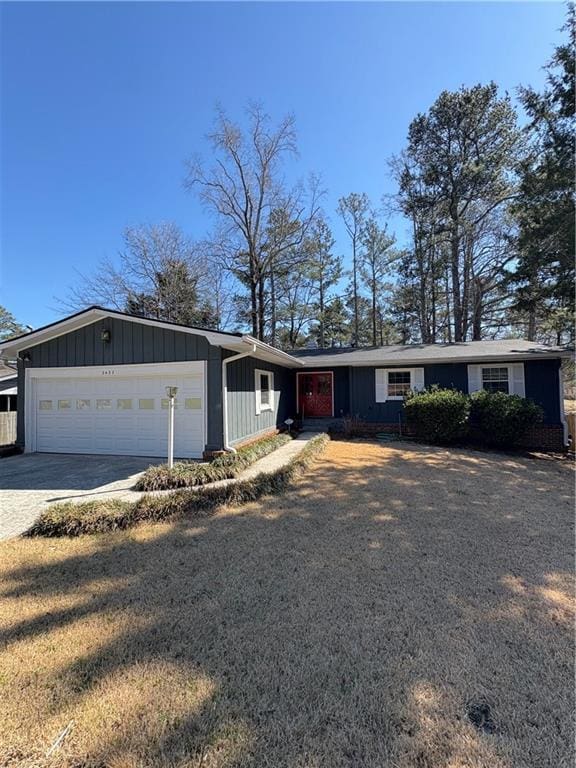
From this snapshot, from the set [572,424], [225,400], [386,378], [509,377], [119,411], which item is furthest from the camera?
[386,378]

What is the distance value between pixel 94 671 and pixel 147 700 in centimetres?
46

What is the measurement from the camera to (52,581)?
3.22 meters

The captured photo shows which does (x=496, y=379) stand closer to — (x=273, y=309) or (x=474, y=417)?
(x=474, y=417)

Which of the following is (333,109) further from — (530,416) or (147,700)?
(147,700)

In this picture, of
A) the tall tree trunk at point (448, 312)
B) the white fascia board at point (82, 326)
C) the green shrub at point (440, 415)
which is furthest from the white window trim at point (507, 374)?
the tall tree trunk at point (448, 312)

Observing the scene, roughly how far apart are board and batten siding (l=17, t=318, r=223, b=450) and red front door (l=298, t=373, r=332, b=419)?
6.49 meters

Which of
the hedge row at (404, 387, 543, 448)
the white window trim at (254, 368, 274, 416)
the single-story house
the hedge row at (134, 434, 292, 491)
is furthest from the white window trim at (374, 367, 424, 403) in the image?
the hedge row at (134, 434, 292, 491)

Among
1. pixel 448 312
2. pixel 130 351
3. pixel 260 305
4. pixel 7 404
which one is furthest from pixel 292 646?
pixel 448 312

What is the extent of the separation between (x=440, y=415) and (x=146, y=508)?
8321 millimetres

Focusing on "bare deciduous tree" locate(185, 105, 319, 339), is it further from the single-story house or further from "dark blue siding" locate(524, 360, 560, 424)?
"dark blue siding" locate(524, 360, 560, 424)

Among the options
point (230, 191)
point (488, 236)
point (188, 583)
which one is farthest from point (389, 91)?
point (188, 583)

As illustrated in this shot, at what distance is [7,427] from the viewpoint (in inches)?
432

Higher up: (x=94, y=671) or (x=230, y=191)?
(x=230, y=191)

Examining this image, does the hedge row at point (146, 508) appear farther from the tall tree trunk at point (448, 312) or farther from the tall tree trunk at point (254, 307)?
the tall tree trunk at point (448, 312)
